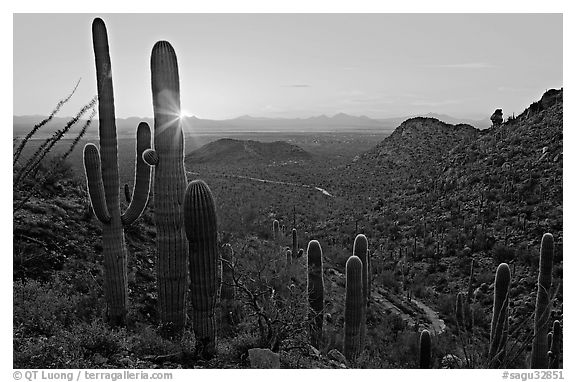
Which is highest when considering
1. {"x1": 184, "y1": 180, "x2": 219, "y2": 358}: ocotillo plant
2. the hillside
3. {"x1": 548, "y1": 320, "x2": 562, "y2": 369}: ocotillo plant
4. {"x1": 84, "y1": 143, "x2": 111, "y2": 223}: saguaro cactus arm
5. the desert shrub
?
Answer: the hillside

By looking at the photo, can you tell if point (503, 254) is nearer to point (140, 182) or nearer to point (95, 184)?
point (140, 182)

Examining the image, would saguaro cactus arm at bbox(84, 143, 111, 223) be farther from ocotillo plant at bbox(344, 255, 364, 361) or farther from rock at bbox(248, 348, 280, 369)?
ocotillo plant at bbox(344, 255, 364, 361)

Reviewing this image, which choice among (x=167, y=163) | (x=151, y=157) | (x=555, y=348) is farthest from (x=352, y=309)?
(x=151, y=157)

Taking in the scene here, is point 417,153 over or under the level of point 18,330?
over

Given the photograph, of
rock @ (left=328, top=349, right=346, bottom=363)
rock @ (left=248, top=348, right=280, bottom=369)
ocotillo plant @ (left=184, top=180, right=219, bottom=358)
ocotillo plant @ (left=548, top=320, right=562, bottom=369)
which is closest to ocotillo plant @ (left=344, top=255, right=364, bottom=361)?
rock @ (left=328, top=349, right=346, bottom=363)

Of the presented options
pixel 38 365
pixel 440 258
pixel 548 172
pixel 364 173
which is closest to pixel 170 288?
pixel 38 365
